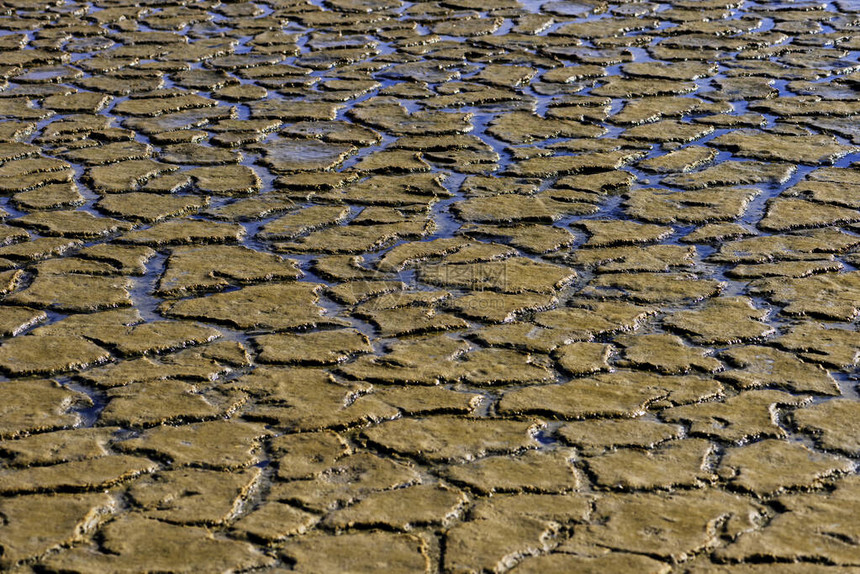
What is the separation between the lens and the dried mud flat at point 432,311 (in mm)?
2953

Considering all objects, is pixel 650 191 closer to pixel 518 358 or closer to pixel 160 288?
pixel 518 358

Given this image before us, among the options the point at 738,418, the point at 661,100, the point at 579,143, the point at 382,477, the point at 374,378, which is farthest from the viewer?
the point at 661,100

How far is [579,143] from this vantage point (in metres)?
5.99

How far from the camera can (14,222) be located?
5.02 meters

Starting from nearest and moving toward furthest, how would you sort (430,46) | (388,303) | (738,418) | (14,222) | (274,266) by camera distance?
(738,418), (388,303), (274,266), (14,222), (430,46)

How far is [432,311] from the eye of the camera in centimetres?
421

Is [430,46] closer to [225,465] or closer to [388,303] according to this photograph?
[388,303]

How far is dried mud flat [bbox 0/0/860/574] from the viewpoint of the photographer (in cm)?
295

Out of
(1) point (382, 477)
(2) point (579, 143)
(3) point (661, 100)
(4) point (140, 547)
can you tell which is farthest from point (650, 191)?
(4) point (140, 547)

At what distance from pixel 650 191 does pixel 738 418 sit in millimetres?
2072

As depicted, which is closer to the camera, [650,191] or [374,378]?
[374,378]

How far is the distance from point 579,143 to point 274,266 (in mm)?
2093

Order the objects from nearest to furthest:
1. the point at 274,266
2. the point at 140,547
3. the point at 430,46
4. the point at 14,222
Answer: the point at 140,547 → the point at 274,266 → the point at 14,222 → the point at 430,46

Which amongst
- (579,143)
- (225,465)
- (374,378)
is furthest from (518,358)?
(579,143)
